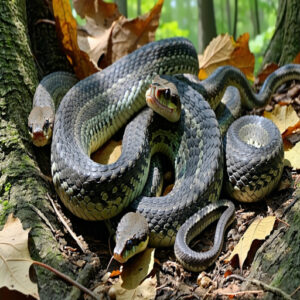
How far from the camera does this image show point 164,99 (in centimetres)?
378

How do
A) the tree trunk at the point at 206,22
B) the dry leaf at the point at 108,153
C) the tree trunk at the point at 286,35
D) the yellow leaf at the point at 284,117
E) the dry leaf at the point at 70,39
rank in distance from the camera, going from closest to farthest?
1. the dry leaf at the point at 108,153
2. the yellow leaf at the point at 284,117
3. the dry leaf at the point at 70,39
4. the tree trunk at the point at 286,35
5. the tree trunk at the point at 206,22

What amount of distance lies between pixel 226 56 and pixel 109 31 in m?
1.85

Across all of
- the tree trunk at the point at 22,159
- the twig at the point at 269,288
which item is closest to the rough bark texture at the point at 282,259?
the twig at the point at 269,288

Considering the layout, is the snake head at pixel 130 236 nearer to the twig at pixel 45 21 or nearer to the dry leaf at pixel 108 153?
the dry leaf at pixel 108 153

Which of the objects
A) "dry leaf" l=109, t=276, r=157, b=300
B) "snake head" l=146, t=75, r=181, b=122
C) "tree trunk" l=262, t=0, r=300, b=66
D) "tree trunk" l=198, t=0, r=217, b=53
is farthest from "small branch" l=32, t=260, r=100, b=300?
"tree trunk" l=198, t=0, r=217, b=53

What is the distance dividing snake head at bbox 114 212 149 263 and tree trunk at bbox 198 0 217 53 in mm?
6121

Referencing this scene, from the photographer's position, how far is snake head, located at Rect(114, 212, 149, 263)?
2.97m

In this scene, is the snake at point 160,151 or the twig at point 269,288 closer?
the twig at point 269,288

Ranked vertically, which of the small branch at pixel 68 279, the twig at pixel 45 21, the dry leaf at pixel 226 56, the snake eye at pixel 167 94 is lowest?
the small branch at pixel 68 279

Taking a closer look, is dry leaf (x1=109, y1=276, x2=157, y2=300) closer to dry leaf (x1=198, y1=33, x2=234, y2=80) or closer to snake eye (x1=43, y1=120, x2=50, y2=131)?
snake eye (x1=43, y1=120, x2=50, y2=131)

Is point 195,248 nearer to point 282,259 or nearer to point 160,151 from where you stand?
point 282,259

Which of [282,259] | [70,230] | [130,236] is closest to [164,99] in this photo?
[130,236]

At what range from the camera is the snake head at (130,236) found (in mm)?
2972

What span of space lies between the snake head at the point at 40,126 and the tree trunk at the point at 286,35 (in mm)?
4071
